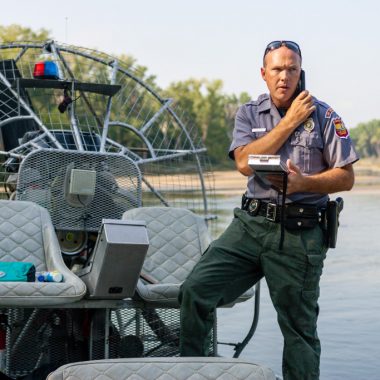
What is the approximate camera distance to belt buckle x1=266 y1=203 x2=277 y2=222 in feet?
14.9

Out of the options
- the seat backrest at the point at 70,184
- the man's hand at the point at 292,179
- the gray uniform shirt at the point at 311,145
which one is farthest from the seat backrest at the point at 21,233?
the man's hand at the point at 292,179

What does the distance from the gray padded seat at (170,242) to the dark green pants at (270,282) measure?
133 centimetres

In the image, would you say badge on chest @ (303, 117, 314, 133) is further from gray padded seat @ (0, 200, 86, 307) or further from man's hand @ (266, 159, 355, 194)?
gray padded seat @ (0, 200, 86, 307)

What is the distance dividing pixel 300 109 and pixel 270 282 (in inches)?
30.0

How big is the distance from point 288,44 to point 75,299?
1.58m

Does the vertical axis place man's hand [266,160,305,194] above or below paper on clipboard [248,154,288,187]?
below

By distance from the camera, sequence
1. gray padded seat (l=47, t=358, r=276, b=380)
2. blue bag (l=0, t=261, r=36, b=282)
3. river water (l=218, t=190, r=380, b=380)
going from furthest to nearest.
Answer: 1. river water (l=218, t=190, r=380, b=380)
2. blue bag (l=0, t=261, r=36, b=282)
3. gray padded seat (l=47, t=358, r=276, b=380)

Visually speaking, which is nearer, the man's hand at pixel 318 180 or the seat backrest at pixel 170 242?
the man's hand at pixel 318 180

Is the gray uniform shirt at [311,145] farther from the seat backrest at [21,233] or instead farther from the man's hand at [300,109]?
the seat backrest at [21,233]

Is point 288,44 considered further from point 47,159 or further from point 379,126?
point 379,126

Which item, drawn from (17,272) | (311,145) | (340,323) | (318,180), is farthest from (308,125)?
(340,323)

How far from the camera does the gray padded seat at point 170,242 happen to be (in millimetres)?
6035

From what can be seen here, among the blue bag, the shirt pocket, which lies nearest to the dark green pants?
the shirt pocket

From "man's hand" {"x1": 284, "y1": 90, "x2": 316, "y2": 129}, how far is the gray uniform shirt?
8 cm
